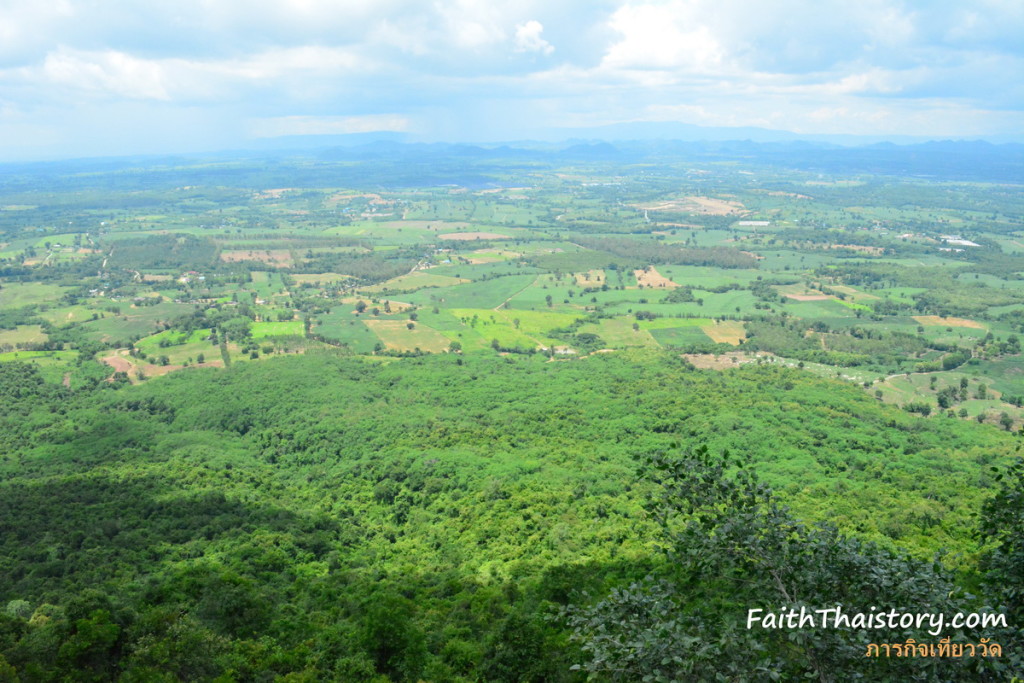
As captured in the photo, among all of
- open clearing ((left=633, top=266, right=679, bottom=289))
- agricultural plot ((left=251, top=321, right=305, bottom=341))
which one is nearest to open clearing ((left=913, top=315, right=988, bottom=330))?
open clearing ((left=633, top=266, right=679, bottom=289))

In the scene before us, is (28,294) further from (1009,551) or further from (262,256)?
(1009,551)

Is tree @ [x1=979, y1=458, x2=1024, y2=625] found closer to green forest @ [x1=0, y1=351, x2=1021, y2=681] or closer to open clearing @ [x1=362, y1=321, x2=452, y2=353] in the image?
green forest @ [x1=0, y1=351, x2=1021, y2=681]

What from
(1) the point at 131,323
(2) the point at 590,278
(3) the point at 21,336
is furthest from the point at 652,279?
(3) the point at 21,336

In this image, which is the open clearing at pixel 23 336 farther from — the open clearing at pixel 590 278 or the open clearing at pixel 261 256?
the open clearing at pixel 590 278

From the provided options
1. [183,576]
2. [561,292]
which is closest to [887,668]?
[183,576]

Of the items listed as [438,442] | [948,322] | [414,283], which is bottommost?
[438,442]
